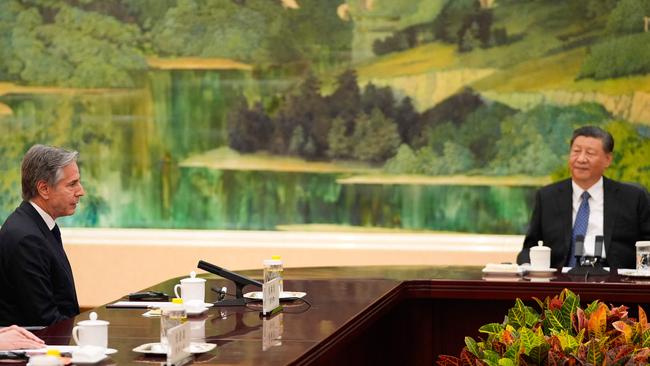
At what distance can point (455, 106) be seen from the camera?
28.3 ft

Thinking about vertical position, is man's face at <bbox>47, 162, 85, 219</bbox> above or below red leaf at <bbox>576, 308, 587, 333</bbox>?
above

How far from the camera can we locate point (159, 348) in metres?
3.22

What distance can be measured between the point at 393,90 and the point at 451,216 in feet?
3.54

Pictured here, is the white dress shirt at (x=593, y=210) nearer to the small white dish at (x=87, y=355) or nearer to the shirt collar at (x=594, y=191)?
the shirt collar at (x=594, y=191)

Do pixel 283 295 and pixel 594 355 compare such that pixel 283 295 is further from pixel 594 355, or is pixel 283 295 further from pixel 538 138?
pixel 538 138

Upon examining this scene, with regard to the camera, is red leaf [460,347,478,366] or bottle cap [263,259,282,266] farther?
bottle cap [263,259,282,266]

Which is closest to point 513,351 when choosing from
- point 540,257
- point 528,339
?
point 528,339

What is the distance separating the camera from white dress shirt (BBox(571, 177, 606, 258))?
608cm

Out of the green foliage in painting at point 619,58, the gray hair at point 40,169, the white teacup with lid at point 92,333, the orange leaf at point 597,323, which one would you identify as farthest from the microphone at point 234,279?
the green foliage in painting at point 619,58

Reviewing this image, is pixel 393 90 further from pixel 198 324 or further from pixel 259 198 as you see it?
pixel 198 324

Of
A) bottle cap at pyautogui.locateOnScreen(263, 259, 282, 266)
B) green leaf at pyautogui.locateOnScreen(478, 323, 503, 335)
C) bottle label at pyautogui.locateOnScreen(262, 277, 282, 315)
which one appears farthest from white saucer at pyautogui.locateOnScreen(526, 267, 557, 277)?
green leaf at pyautogui.locateOnScreen(478, 323, 503, 335)

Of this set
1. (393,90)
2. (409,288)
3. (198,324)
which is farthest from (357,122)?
(198,324)

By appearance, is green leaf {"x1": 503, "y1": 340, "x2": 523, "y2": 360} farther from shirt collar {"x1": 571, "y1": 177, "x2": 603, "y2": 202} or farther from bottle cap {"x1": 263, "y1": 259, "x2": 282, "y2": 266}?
shirt collar {"x1": 571, "y1": 177, "x2": 603, "y2": 202}

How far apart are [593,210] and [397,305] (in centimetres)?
133
